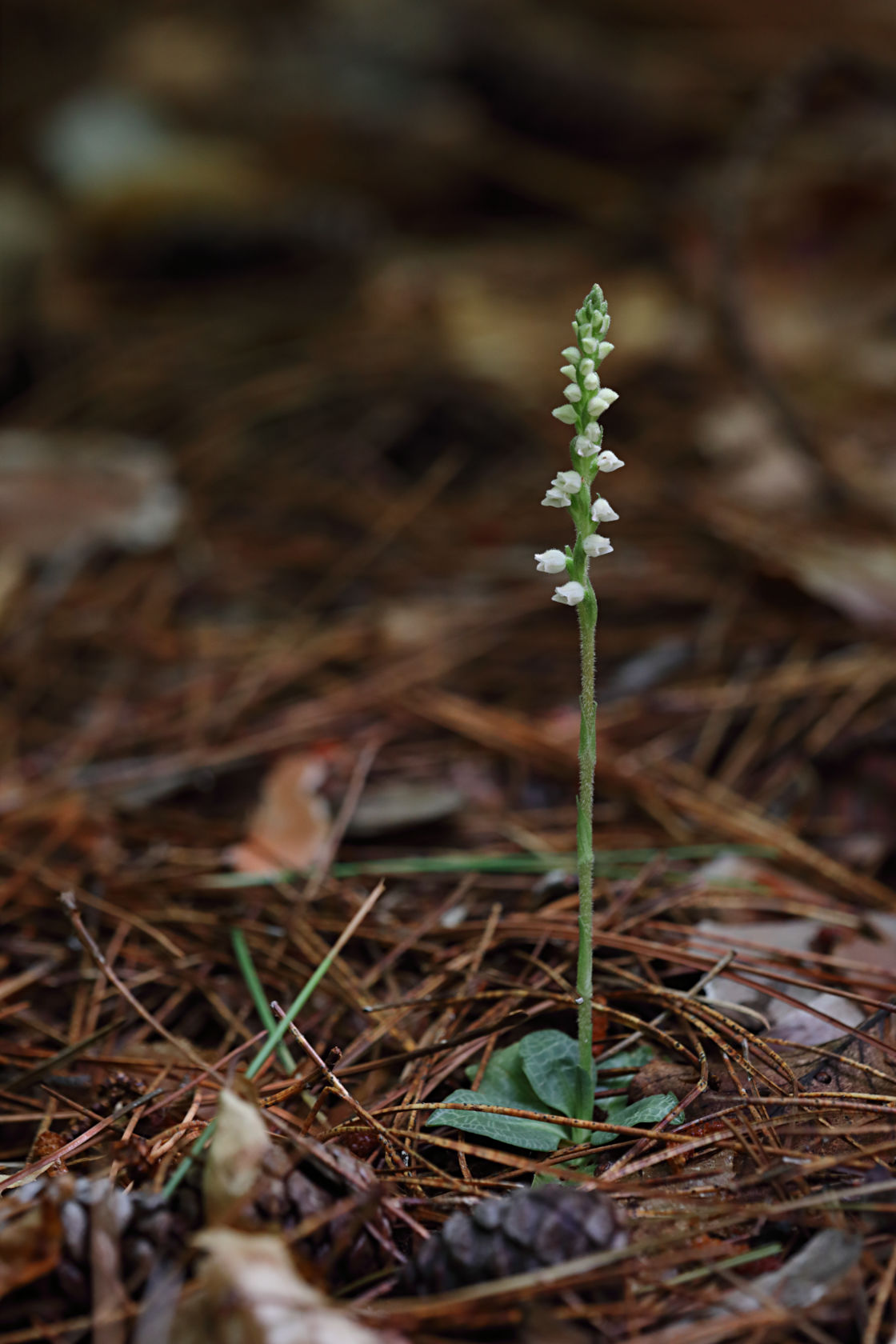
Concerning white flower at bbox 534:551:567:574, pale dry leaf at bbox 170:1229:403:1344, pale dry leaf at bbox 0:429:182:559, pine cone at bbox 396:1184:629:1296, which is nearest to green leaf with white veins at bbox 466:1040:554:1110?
pine cone at bbox 396:1184:629:1296

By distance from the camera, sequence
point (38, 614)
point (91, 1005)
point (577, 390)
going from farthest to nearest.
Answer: point (38, 614) < point (91, 1005) < point (577, 390)

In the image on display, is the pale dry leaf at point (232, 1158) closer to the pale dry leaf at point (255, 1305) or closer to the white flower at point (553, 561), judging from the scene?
the pale dry leaf at point (255, 1305)

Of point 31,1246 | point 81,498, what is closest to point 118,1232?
point 31,1246

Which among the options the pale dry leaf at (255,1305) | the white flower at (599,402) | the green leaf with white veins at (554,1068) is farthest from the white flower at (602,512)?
the pale dry leaf at (255,1305)

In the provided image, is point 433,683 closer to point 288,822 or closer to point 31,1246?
point 288,822

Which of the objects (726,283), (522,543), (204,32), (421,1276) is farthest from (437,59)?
(421,1276)

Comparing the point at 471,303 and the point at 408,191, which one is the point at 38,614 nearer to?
the point at 471,303
